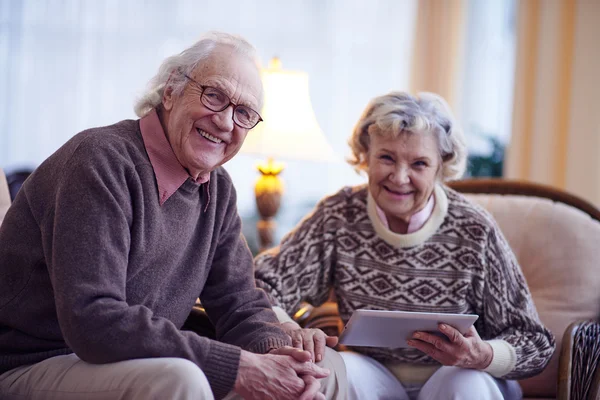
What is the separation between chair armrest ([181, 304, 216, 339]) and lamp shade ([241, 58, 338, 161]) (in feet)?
2.41

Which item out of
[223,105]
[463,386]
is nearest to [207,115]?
[223,105]

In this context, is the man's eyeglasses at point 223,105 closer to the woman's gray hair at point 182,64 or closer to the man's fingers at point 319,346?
the woman's gray hair at point 182,64

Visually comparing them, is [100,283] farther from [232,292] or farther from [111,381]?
[232,292]

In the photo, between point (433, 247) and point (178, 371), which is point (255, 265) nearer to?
point (433, 247)

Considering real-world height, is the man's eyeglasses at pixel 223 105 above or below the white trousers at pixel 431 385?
above

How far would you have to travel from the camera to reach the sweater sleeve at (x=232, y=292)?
1.69 m

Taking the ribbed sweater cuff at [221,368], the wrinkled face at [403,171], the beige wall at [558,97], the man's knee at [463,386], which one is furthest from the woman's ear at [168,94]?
the beige wall at [558,97]

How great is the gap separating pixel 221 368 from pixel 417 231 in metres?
0.79

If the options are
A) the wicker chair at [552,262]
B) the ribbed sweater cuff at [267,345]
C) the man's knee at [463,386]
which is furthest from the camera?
the wicker chair at [552,262]

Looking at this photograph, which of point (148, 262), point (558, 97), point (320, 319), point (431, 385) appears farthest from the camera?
point (558, 97)

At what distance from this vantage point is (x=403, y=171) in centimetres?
190

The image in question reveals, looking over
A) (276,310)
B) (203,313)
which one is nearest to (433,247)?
(276,310)

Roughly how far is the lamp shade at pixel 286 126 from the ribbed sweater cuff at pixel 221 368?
1102 mm

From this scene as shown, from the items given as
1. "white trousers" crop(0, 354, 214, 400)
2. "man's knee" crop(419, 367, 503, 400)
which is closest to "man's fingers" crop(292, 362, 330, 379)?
"white trousers" crop(0, 354, 214, 400)
